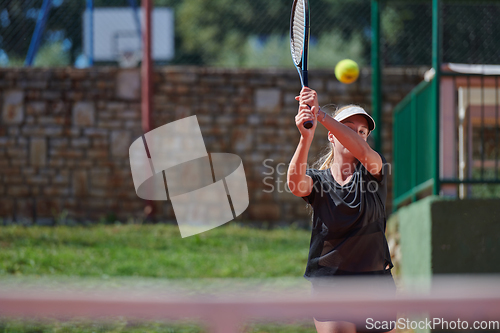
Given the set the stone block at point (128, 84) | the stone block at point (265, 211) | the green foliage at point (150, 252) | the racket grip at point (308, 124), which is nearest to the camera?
the racket grip at point (308, 124)

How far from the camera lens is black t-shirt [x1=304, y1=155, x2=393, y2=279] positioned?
7.63 feet

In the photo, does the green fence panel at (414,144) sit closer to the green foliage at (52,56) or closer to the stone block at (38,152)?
the stone block at (38,152)

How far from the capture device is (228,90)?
8047 millimetres

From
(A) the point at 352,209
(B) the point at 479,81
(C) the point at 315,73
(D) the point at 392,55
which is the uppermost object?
(D) the point at 392,55

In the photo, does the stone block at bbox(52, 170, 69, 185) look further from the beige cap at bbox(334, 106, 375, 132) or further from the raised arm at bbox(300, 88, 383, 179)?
the raised arm at bbox(300, 88, 383, 179)

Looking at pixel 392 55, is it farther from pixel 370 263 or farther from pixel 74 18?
pixel 370 263

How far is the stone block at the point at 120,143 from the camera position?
799cm

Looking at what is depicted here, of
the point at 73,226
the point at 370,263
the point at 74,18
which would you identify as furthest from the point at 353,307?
the point at 74,18

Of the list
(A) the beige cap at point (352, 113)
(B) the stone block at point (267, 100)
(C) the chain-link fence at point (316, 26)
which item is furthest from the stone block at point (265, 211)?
(A) the beige cap at point (352, 113)

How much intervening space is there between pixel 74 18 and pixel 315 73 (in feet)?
12.9

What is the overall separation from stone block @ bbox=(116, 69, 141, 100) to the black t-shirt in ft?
19.7

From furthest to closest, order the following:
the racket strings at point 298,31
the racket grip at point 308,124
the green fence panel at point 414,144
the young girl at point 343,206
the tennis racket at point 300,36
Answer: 1. the green fence panel at point 414,144
2. the racket strings at point 298,31
3. the tennis racket at point 300,36
4. the young girl at point 343,206
5. the racket grip at point 308,124

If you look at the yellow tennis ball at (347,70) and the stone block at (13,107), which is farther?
the stone block at (13,107)

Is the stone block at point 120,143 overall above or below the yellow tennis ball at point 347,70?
below
